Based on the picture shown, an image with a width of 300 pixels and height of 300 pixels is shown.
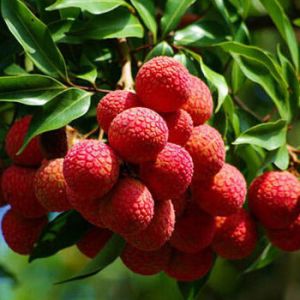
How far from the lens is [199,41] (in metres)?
1.61

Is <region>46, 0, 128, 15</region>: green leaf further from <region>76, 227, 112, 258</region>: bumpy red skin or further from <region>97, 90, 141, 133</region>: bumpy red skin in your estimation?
<region>76, 227, 112, 258</region>: bumpy red skin

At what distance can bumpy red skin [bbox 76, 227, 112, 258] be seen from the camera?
4.64 feet

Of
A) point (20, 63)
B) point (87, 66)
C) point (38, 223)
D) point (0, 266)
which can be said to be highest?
point (87, 66)

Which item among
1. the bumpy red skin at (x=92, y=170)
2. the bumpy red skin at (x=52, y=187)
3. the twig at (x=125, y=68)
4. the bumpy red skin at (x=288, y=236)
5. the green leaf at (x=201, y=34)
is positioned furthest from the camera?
the green leaf at (x=201, y=34)

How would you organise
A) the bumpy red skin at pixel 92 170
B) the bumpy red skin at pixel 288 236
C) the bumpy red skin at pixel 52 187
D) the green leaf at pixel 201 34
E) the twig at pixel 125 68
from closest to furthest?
the bumpy red skin at pixel 92 170 → the bumpy red skin at pixel 52 187 → the twig at pixel 125 68 → the bumpy red skin at pixel 288 236 → the green leaf at pixel 201 34

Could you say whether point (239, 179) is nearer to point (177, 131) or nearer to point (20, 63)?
point (177, 131)

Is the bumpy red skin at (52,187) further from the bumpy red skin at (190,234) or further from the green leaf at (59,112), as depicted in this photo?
the bumpy red skin at (190,234)

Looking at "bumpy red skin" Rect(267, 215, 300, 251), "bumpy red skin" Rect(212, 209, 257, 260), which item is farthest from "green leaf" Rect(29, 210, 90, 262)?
"bumpy red skin" Rect(267, 215, 300, 251)

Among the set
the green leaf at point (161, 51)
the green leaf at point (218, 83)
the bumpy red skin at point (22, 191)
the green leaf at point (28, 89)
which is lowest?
the bumpy red skin at point (22, 191)

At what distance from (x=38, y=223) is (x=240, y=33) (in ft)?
1.85

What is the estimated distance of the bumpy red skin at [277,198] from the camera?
4.76ft

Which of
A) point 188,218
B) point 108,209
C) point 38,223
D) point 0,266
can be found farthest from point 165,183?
point 0,266

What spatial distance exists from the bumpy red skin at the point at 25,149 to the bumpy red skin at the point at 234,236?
337 mm

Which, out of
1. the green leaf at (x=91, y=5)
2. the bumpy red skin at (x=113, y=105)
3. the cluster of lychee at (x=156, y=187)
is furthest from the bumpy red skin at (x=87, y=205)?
the green leaf at (x=91, y=5)
